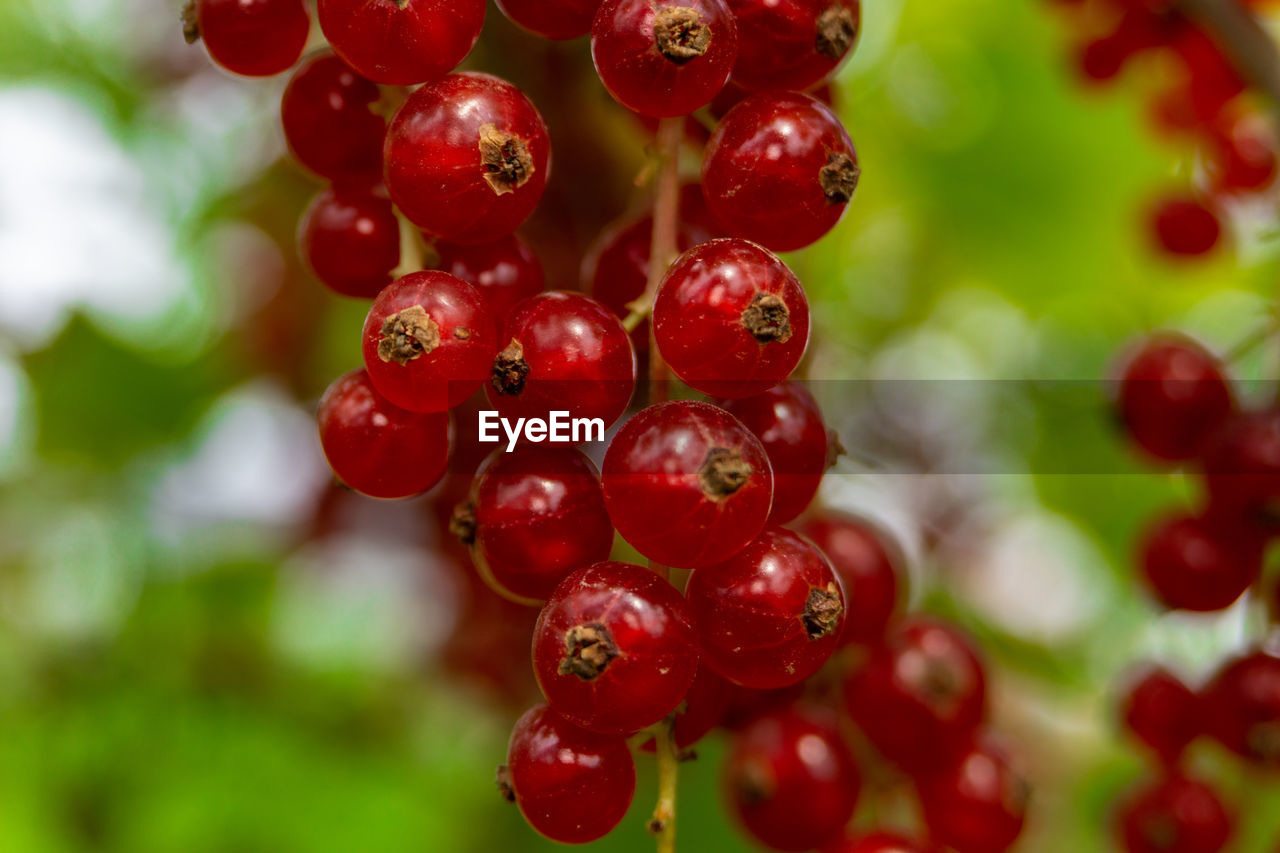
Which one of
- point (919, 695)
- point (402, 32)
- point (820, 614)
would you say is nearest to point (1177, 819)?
point (919, 695)

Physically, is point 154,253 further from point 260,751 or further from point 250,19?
point 250,19

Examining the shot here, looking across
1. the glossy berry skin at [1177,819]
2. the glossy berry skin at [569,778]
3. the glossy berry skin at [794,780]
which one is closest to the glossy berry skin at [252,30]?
the glossy berry skin at [569,778]

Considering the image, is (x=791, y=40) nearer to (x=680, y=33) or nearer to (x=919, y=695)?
(x=680, y=33)

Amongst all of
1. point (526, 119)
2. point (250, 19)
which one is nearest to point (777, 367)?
point (526, 119)

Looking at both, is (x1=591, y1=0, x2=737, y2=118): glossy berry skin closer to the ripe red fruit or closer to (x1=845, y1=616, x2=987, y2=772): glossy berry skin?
(x1=845, y1=616, x2=987, y2=772): glossy berry skin

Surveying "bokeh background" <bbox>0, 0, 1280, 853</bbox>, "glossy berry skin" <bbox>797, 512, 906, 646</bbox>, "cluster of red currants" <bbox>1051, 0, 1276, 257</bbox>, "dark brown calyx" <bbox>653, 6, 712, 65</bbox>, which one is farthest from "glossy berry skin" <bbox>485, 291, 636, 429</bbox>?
"cluster of red currants" <bbox>1051, 0, 1276, 257</bbox>
